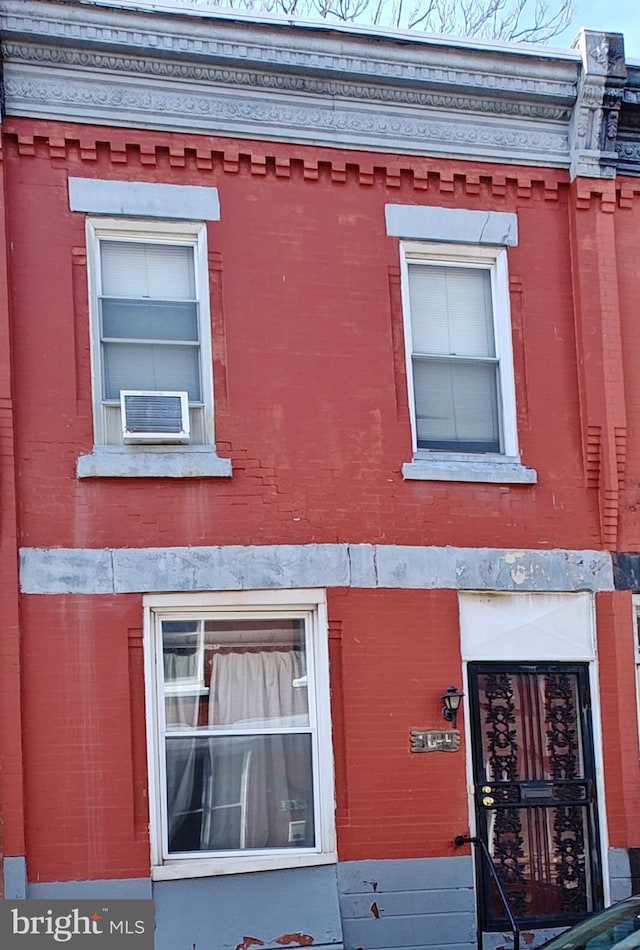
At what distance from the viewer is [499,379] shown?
40.5ft

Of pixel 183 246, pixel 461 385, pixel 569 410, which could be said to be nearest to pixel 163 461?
pixel 183 246

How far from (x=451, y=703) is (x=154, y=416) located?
317cm

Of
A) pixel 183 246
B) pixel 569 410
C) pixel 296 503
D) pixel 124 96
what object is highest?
pixel 124 96

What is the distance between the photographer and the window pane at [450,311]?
40.1 ft

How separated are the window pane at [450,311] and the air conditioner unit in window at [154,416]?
7.04ft

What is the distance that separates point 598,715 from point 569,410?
2526mm

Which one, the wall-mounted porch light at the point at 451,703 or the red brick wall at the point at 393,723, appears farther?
the wall-mounted porch light at the point at 451,703

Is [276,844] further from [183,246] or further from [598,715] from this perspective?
[183,246]

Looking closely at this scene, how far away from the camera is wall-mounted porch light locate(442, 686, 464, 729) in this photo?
1134 cm

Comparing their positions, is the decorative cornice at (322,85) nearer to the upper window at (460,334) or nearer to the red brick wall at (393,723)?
the upper window at (460,334)

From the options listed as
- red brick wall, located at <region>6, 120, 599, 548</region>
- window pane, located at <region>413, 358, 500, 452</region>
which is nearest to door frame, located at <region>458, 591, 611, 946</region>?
red brick wall, located at <region>6, 120, 599, 548</region>

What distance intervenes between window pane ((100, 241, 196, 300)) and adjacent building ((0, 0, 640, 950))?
0.03m

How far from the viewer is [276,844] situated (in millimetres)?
11047

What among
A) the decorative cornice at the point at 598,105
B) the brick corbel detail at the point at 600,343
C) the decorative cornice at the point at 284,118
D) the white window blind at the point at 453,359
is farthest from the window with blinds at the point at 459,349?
the decorative cornice at the point at 598,105
